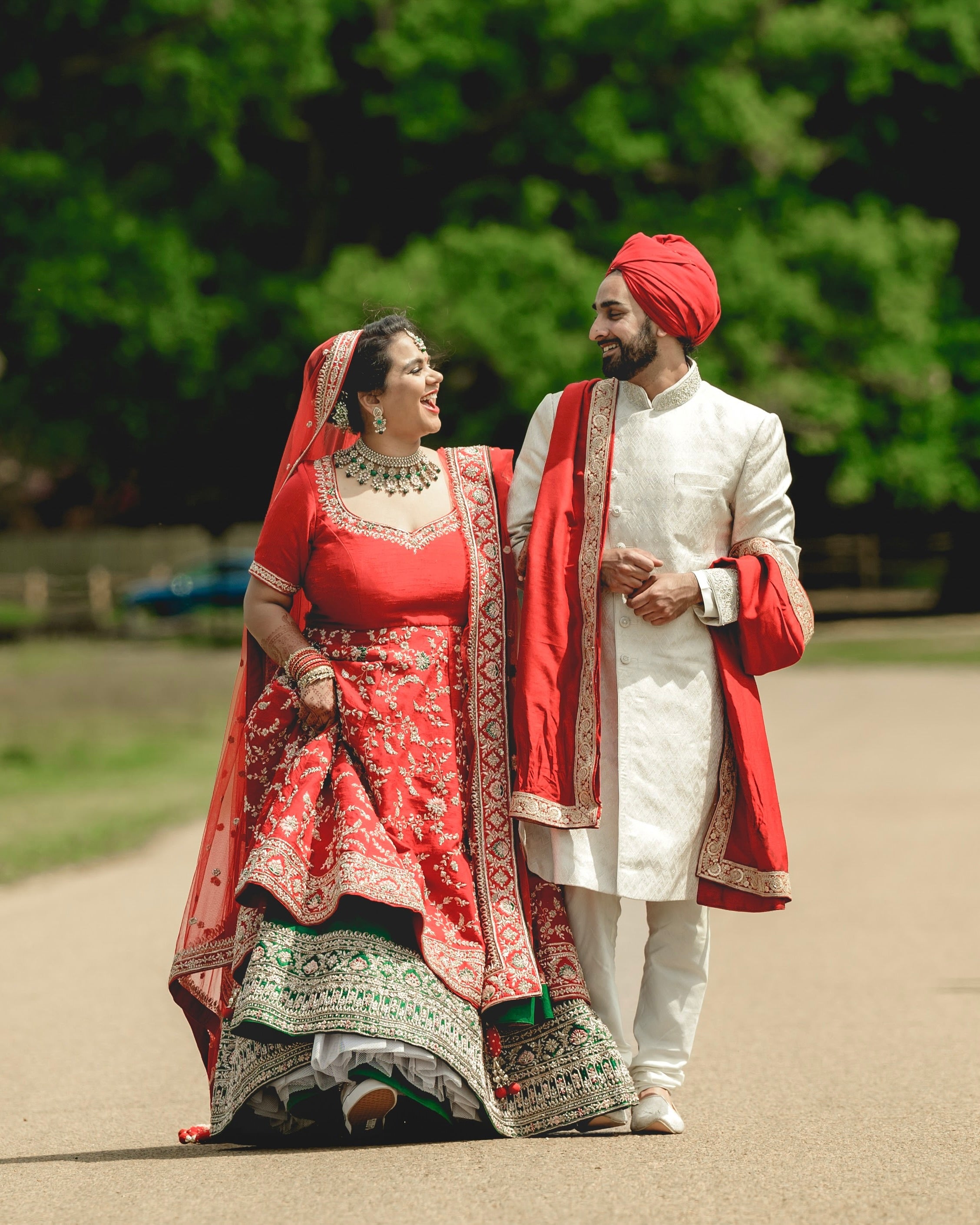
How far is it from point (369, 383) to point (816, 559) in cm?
2835

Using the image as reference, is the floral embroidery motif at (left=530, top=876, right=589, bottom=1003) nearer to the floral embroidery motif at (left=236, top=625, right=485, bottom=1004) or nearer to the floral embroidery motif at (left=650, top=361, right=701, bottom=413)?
the floral embroidery motif at (left=236, top=625, right=485, bottom=1004)

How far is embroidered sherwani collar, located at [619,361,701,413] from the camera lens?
4.25 metres

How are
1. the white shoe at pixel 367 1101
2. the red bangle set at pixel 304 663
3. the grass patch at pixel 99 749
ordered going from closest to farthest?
the white shoe at pixel 367 1101, the red bangle set at pixel 304 663, the grass patch at pixel 99 749

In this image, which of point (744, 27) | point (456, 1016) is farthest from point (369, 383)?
point (744, 27)

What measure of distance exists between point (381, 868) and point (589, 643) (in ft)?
2.33

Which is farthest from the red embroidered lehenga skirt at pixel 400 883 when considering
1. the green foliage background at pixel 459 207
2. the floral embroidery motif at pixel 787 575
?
the green foliage background at pixel 459 207

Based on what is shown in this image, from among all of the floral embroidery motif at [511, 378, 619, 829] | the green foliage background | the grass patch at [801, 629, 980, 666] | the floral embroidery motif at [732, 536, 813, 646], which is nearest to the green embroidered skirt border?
the floral embroidery motif at [511, 378, 619, 829]

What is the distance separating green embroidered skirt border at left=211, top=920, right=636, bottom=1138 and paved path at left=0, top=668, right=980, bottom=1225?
0.11 metres

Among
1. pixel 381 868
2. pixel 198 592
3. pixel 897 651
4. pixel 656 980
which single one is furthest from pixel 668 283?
pixel 198 592

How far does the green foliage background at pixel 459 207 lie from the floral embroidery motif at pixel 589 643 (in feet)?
50.8

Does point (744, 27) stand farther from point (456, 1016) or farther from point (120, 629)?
point (456, 1016)

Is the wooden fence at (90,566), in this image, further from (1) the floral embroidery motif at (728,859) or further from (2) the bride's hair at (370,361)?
(1) the floral embroidery motif at (728,859)

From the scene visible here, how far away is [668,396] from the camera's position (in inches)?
167

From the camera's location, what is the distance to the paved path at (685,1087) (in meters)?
3.39
